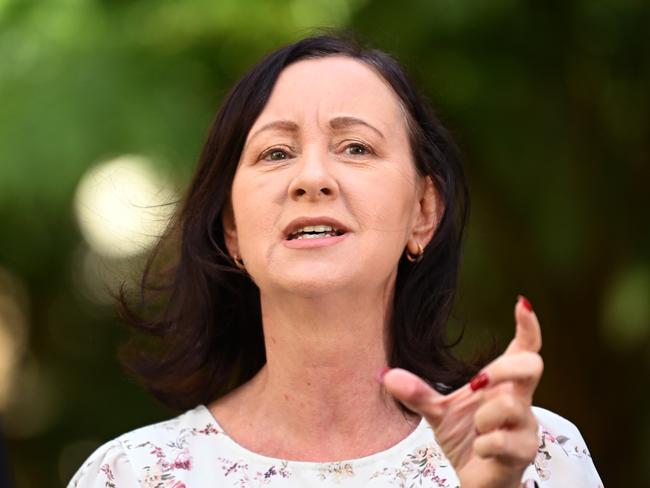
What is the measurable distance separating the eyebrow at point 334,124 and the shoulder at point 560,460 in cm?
73

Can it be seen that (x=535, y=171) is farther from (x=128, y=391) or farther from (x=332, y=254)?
(x=332, y=254)

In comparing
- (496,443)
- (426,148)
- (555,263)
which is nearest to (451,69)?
(555,263)

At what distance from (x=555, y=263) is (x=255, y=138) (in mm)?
2354

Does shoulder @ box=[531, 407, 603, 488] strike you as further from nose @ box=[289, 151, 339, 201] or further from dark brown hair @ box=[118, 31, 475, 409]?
nose @ box=[289, 151, 339, 201]

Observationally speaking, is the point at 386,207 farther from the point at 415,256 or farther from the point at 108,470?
the point at 108,470

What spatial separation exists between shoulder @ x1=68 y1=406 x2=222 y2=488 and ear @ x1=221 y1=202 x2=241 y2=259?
388 mm

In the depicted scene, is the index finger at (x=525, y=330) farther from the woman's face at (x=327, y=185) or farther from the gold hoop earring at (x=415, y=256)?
the gold hoop earring at (x=415, y=256)

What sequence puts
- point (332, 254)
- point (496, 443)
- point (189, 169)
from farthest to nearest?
point (189, 169) → point (332, 254) → point (496, 443)

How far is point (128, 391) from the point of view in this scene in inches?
232

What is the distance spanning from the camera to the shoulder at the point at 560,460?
2.89m


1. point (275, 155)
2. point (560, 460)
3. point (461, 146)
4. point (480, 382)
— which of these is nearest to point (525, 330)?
point (480, 382)

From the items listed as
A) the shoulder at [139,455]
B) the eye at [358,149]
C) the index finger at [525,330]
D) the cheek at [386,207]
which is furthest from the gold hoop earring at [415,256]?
the index finger at [525,330]

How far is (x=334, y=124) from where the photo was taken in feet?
9.54

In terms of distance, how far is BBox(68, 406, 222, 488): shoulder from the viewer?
9.61 feet
